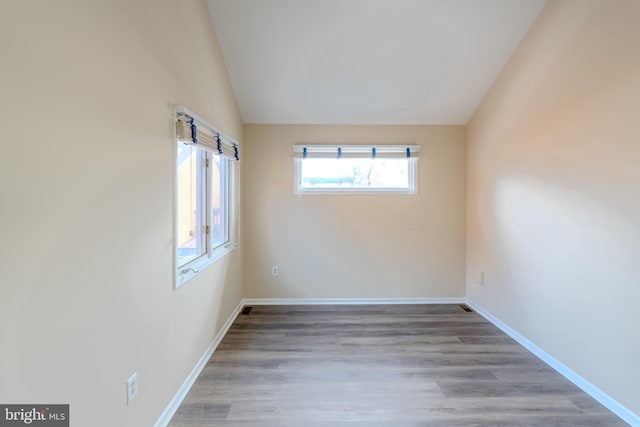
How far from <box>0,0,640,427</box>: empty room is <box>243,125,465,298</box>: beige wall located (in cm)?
3

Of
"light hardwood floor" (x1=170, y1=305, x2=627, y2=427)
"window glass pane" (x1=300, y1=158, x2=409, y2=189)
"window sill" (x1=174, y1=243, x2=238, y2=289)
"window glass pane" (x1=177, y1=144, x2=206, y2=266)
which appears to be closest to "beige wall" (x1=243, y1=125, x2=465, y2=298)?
"window glass pane" (x1=300, y1=158, x2=409, y2=189)

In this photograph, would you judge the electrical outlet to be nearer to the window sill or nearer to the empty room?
the empty room

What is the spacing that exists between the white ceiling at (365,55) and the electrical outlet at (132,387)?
2.50 metres

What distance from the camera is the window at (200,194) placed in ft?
6.45

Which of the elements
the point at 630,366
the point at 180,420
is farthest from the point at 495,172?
the point at 180,420

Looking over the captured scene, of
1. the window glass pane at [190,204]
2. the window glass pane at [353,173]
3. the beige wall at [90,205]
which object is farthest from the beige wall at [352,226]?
the beige wall at [90,205]

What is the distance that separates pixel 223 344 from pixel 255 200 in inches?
62.7

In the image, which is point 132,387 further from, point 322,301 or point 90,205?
point 322,301

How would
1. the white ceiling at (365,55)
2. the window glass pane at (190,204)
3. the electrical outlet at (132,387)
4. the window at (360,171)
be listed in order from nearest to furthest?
the electrical outlet at (132,387)
the window glass pane at (190,204)
the white ceiling at (365,55)
the window at (360,171)

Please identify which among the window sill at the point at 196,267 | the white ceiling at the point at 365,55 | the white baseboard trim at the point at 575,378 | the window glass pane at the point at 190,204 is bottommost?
the white baseboard trim at the point at 575,378

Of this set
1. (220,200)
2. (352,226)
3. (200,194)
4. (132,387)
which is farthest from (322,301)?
(132,387)

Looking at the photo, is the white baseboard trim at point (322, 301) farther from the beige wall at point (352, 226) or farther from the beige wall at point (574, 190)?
the beige wall at point (574, 190)

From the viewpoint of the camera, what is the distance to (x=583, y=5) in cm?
205

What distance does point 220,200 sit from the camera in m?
3.00
